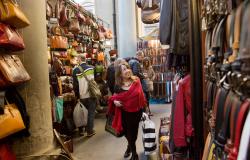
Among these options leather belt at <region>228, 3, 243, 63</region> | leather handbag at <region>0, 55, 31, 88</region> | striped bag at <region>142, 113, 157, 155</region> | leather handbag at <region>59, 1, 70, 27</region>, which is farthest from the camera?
leather handbag at <region>59, 1, 70, 27</region>

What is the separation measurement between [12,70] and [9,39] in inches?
10.7

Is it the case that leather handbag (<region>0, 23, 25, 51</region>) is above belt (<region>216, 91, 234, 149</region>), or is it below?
above

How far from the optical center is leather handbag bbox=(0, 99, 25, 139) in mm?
2672

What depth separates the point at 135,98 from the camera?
15.3ft

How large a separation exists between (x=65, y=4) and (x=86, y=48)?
223 cm

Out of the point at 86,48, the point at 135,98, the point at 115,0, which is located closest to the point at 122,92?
the point at 135,98

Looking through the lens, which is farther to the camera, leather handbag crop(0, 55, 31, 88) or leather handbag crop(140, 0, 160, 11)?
leather handbag crop(140, 0, 160, 11)

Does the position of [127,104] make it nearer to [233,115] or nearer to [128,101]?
[128,101]

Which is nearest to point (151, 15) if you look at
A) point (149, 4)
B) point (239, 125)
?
point (149, 4)

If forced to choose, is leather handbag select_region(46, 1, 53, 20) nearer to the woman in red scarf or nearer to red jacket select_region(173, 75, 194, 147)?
the woman in red scarf

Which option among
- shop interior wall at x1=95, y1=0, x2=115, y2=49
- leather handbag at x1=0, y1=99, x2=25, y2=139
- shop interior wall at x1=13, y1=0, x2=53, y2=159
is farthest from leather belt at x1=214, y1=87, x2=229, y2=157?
shop interior wall at x1=95, y1=0, x2=115, y2=49

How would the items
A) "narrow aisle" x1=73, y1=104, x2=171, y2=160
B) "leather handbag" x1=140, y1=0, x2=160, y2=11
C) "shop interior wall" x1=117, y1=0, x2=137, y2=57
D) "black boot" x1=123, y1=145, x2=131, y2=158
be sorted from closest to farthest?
1. "leather handbag" x1=140, y1=0, x2=160, y2=11
2. "black boot" x1=123, y1=145, x2=131, y2=158
3. "narrow aisle" x1=73, y1=104, x2=171, y2=160
4. "shop interior wall" x1=117, y1=0, x2=137, y2=57

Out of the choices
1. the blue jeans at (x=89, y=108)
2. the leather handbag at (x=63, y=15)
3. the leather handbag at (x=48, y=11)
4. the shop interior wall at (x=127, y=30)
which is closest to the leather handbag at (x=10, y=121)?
the leather handbag at (x=48, y=11)

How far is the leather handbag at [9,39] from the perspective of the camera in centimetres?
270
